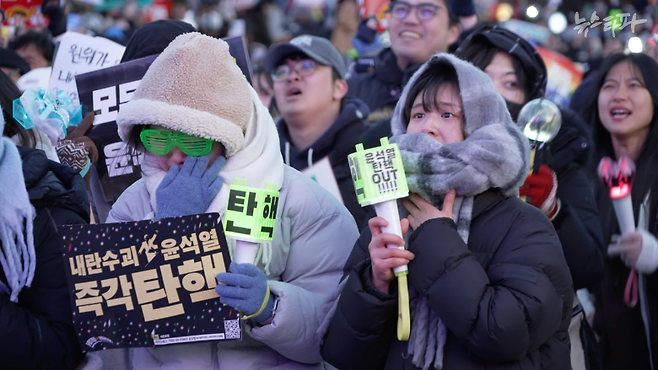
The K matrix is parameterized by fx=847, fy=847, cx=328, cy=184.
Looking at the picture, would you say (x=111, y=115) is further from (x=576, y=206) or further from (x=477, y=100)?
(x=576, y=206)

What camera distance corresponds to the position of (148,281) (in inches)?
106

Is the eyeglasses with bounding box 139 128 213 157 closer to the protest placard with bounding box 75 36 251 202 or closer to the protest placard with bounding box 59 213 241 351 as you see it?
the protest placard with bounding box 59 213 241 351

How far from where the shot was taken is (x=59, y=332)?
283 cm

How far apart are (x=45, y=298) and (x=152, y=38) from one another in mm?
1317

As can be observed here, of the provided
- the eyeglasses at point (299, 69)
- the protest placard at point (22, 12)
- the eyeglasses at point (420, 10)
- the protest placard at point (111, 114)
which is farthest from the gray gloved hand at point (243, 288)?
the protest placard at point (22, 12)

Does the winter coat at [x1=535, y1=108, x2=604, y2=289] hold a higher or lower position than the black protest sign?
lower

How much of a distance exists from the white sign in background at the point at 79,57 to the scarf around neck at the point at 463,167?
2.05 m

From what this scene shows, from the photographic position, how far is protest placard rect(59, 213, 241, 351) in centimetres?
264

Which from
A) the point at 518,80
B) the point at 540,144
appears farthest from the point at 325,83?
the point at 540,144

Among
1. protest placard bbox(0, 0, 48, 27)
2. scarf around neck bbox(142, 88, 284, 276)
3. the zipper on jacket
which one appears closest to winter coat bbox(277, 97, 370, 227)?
the zipper on jacket

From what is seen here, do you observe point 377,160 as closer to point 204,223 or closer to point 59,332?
point 204,223

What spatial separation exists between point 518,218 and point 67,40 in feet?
8.70

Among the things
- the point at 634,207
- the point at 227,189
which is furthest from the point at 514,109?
the point at 227,189

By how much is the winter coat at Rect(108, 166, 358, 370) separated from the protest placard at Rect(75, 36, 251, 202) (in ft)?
1.87
